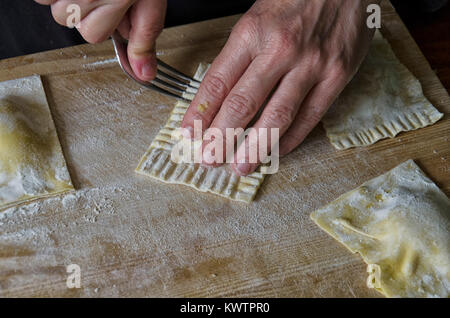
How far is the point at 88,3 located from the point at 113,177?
2.28ft

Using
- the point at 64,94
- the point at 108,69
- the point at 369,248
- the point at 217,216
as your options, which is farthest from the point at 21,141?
the point at 369,248

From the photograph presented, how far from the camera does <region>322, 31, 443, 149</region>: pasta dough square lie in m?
2.16

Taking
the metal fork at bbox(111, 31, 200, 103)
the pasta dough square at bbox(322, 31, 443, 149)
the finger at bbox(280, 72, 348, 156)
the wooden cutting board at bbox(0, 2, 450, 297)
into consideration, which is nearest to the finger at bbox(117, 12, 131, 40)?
the metal fork at bbox(111, 31, 200, 103)

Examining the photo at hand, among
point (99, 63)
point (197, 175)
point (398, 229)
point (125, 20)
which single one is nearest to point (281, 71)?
point (197, 175)

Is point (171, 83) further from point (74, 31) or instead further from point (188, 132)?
point (74, 31)

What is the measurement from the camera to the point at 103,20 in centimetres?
183

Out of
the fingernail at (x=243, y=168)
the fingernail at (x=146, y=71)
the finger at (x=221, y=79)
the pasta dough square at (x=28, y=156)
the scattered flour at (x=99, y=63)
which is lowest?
the pasta dough square at (x=28, y=156)

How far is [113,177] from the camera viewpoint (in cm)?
204

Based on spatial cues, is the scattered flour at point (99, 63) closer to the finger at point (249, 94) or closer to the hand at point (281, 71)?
the hand at point (281, 71)

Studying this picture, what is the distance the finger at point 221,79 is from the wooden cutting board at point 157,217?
287 millimetres

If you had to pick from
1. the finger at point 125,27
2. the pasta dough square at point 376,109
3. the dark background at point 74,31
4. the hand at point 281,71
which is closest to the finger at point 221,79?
the hand at point 281,71

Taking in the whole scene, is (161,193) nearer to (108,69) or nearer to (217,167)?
(217,167)

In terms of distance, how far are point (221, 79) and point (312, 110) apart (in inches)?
16.0

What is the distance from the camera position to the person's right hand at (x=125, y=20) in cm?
180
